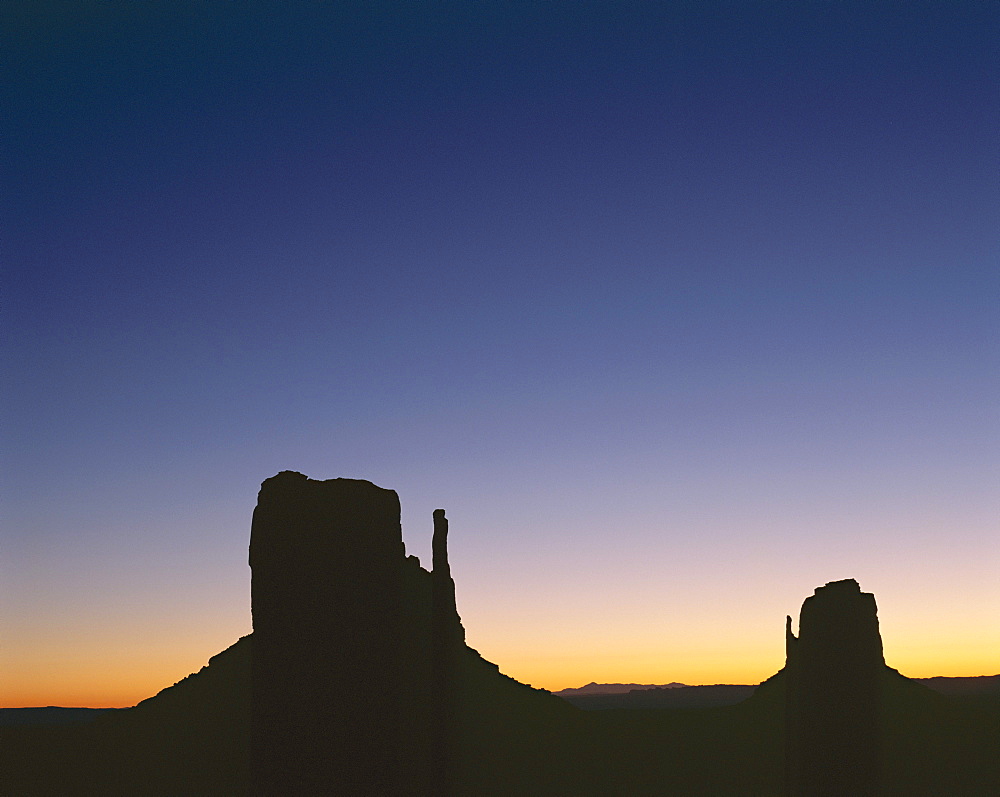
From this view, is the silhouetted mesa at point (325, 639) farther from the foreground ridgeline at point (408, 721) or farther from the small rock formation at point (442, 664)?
the small rock formation at point (442, 664)

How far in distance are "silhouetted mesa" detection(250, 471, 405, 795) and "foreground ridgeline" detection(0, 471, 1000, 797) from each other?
0.05 feet

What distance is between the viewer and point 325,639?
10.8 meters

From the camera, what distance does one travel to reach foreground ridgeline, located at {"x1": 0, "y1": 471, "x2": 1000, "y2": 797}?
35.3 ft

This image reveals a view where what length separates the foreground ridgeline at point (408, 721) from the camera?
10.8 m

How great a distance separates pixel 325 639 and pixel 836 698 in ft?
32.9

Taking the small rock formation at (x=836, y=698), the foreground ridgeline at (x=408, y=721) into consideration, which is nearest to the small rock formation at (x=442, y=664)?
the foreground ridgeline at (x=408, y=721)

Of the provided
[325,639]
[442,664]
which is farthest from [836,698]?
[325,639]

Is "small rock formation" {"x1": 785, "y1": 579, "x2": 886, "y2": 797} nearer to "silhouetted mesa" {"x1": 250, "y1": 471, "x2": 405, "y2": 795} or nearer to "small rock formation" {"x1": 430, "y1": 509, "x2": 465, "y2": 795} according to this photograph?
"small rock formation" {"x1": 430, "y1": 509, "x2": 465, "y2": 795}

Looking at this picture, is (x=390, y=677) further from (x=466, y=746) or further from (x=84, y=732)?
(x=84, y=732)

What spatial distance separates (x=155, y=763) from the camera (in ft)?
100

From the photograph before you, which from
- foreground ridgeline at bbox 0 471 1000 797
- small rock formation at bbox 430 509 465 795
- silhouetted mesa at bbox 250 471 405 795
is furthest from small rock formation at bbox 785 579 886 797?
silhouetted mesa at bbox 250 471 405 795

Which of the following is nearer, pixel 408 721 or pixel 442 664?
pixel 408 721

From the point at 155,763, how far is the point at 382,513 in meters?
23.3

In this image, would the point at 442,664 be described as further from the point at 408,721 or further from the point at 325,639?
the point at 325,639
